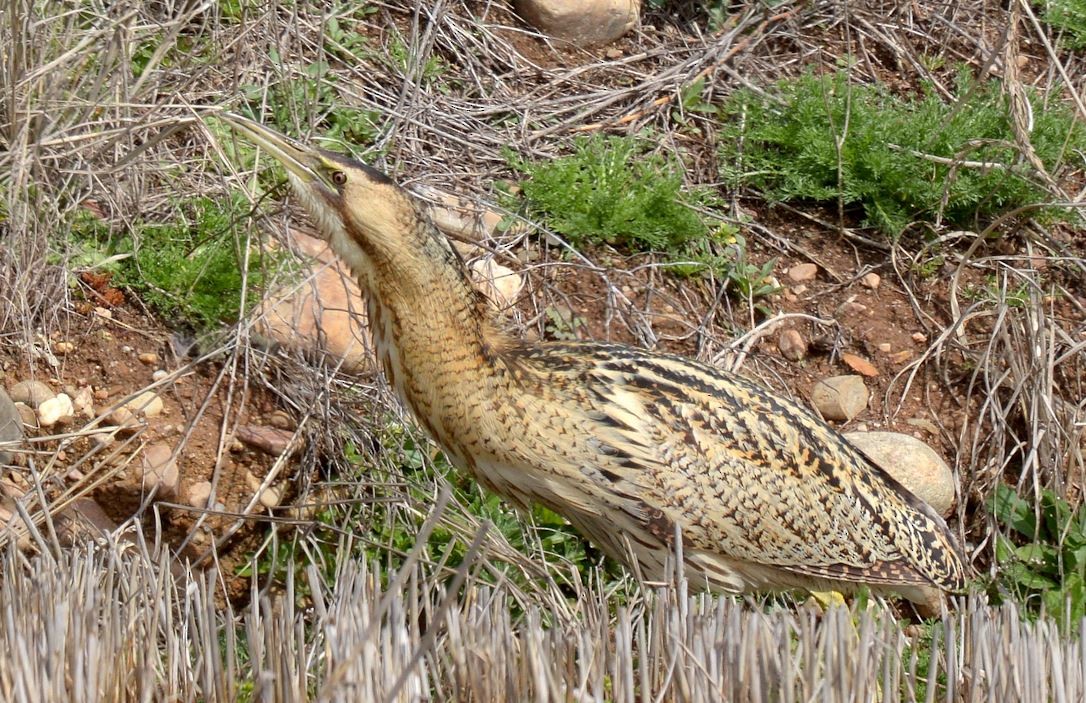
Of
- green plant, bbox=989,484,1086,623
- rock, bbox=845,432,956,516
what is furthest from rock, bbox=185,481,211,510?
green plant, bbox=989,484,1086,623

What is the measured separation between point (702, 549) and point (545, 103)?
243 cm

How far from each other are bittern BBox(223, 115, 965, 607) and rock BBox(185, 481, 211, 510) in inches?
36.6

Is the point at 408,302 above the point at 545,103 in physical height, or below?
below

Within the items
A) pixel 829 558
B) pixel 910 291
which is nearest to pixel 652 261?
pixel 910 291

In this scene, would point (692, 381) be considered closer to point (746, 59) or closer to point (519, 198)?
point (519, 198)

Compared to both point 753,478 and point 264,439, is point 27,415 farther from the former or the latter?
point 753,478

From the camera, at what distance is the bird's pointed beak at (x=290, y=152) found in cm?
338

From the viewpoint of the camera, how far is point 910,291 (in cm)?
535

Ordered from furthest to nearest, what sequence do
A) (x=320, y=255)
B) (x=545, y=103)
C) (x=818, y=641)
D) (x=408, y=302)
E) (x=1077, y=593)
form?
1. (x=545, y=103)
2. (x=320, y=255)
3. (x=1077, y=593)
4. (x=408, y=302)
5. (x=818, y=641)

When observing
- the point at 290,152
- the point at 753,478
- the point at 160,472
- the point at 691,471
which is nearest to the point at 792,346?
the point at 753,478

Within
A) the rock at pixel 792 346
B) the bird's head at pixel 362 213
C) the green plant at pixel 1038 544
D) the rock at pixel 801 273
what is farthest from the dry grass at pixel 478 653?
the rock at pixel 801 273

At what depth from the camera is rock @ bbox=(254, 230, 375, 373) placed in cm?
458

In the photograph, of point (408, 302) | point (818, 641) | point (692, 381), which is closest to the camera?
point (818, 641)

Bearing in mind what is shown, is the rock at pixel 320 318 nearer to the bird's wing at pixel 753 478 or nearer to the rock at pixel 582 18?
the bird's wing at pixel 753 478
